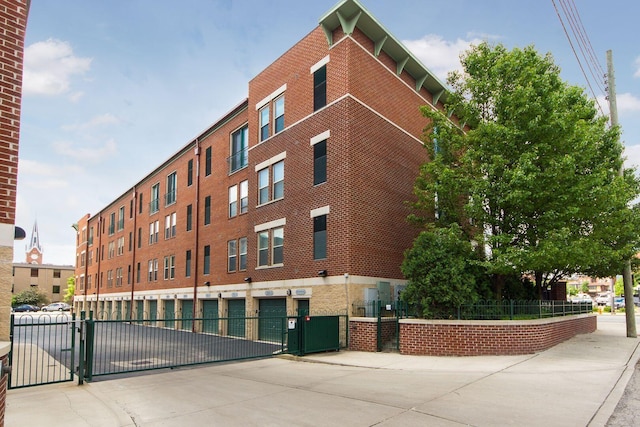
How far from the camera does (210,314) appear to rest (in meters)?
27.9

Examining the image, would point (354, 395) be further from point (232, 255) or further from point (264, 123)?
point (232, 255)

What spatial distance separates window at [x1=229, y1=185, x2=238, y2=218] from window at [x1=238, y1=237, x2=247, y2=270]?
1.83 meters

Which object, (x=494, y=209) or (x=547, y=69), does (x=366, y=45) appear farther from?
(x=494, y=209)

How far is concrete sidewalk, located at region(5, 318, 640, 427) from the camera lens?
24.9 ft

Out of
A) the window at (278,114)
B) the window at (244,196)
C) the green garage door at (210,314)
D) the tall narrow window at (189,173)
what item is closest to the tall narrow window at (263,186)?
the window at (244,196)

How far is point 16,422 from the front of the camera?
7664mm

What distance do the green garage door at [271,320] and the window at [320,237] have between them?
3.44 metres

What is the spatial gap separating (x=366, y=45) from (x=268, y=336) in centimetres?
1408

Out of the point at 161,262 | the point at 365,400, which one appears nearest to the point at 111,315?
the point at 161,262

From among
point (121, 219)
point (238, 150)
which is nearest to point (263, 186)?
point (238, 150)

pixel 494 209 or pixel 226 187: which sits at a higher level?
pixel 226 187

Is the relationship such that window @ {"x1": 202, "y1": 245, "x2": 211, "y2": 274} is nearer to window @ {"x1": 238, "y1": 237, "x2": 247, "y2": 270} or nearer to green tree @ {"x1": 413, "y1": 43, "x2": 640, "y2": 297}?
window @ {"x1": 238, "y1": 237, "x2": 247, "y2": 270}

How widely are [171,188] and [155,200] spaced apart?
12.5ft

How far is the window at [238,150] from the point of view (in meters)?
26.4
